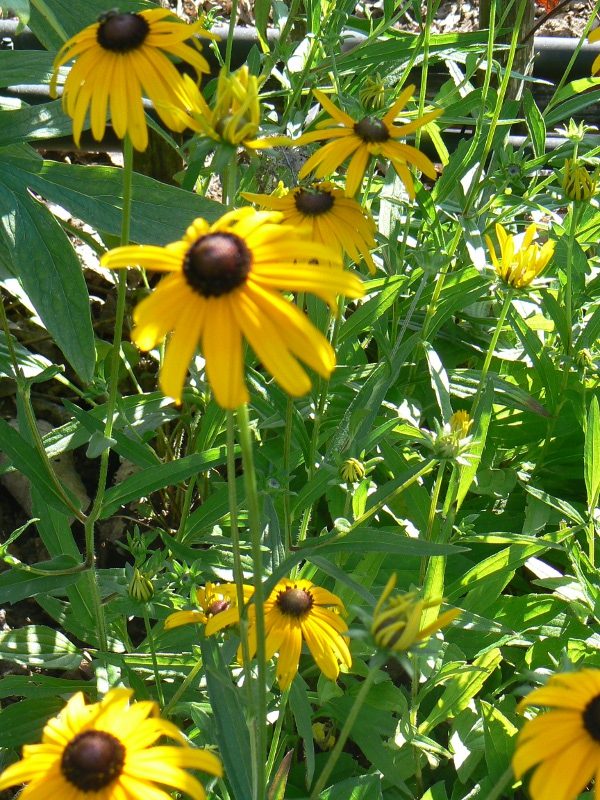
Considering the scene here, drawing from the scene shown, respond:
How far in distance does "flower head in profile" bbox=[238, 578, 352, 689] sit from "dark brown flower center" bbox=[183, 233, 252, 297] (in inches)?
19.5

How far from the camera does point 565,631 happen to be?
1424 mm

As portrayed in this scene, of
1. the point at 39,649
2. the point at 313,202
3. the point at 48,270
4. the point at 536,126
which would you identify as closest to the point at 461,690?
the point at 39,649

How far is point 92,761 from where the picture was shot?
69 cm

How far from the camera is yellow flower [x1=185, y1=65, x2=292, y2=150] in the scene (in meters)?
0.79

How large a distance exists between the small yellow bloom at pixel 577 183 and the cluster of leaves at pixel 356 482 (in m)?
0.04

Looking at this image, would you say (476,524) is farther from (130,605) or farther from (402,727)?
(130,605)

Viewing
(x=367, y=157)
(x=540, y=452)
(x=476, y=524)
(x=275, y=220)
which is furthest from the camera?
(x=540, y=452)

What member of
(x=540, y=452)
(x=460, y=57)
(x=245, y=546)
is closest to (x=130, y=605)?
(x=245, y=546)

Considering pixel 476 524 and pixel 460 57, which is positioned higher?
pixel 460 57

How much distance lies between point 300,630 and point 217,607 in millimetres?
112

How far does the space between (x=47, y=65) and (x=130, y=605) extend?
0.73 m

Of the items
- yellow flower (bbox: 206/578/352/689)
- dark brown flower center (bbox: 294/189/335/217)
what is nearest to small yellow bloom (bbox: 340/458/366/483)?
yellow flower (bbox: 206/578/352/689)

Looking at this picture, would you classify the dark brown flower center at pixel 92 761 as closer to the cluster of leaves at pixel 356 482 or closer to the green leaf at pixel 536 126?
the cluster of leaves at pixel 356 482

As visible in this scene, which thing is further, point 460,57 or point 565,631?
point 460,57
